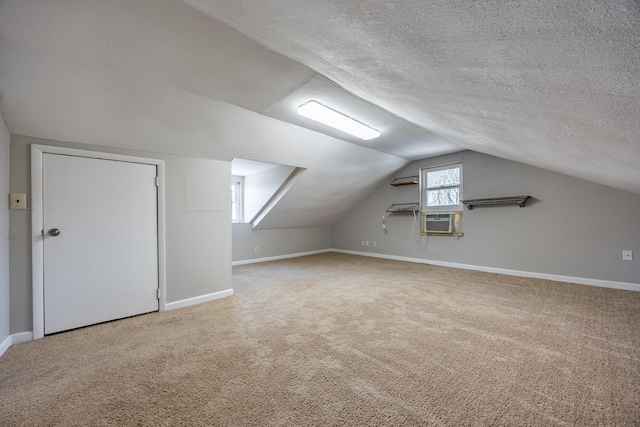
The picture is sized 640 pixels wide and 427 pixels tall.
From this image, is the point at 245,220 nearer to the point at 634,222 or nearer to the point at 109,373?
the point at 109,373

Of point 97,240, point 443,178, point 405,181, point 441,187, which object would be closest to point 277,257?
point 405,181

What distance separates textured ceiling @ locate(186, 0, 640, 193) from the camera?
2.04 feet

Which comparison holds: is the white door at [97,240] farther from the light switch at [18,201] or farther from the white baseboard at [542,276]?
the white baseboard at [542,276]

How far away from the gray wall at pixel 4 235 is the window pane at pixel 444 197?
5765 millimetres

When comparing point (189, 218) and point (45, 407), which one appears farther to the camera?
point (189, 218)

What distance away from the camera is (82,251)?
7.55 ft

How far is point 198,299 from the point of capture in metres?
2.97

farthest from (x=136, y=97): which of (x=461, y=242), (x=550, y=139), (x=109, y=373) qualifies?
(x=461, y=242)

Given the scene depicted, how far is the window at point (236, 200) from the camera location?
19.4 feet

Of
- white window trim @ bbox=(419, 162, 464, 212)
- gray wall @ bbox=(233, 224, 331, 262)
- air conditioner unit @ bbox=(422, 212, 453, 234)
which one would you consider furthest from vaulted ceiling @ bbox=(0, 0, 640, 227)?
Answer: gray wall @ bbox=(233, 224, 331, 262)

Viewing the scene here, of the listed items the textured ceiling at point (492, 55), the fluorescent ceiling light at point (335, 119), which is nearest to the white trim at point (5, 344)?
the textured ceiling at point (492, 55)

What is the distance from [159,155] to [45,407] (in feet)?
7.22

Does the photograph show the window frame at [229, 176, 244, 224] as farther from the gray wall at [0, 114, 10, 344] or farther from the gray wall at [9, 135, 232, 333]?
the gray wall at [0, 114, 10, 344]

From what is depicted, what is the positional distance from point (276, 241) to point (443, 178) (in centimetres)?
398
